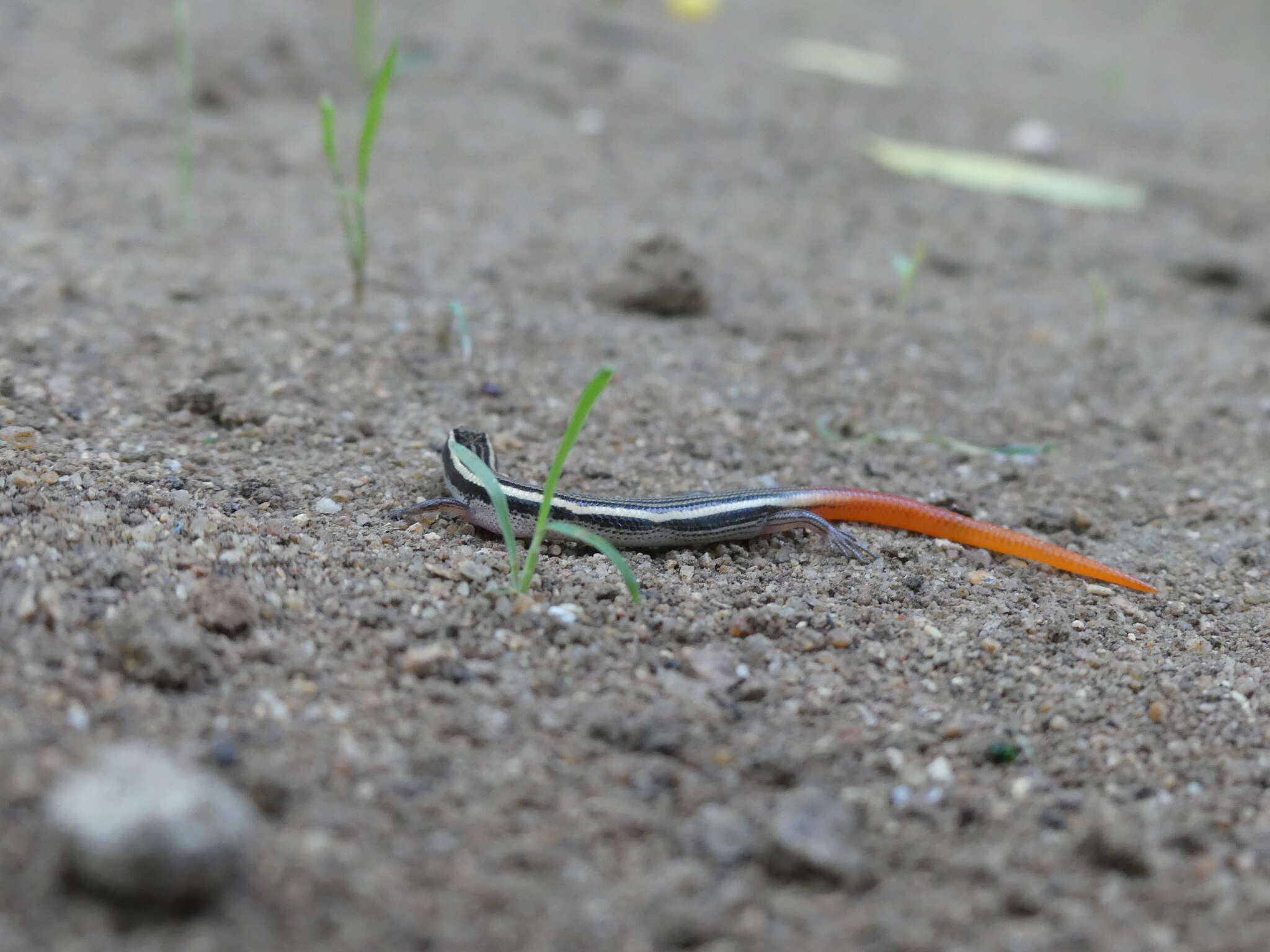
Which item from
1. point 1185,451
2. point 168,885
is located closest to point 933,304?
point 1185,451

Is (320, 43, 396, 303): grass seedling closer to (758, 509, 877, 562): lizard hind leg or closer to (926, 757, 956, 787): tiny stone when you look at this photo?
(758, 509, 877, 562): lizard hind leg

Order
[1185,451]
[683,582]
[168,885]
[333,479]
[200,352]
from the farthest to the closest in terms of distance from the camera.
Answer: [1185,451] < [200,352] < [333,479] < [683,582] < [168,885]

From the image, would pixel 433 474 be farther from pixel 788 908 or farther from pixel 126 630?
pixel 788 908

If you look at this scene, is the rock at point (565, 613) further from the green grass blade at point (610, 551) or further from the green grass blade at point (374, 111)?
the green grass blade at point (374, 111)

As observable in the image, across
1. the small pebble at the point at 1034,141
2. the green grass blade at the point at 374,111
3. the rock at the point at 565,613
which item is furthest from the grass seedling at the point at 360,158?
the small pebble at the point at 1034,141

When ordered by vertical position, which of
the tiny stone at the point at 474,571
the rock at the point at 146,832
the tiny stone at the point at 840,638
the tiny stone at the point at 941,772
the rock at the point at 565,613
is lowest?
the tiny stone at the point at 941,772

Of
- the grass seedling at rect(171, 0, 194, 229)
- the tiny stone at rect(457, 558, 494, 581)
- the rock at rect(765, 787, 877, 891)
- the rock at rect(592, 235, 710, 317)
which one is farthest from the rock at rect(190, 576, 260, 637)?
the grass seedling at rect(171, 0, 194, 229)
